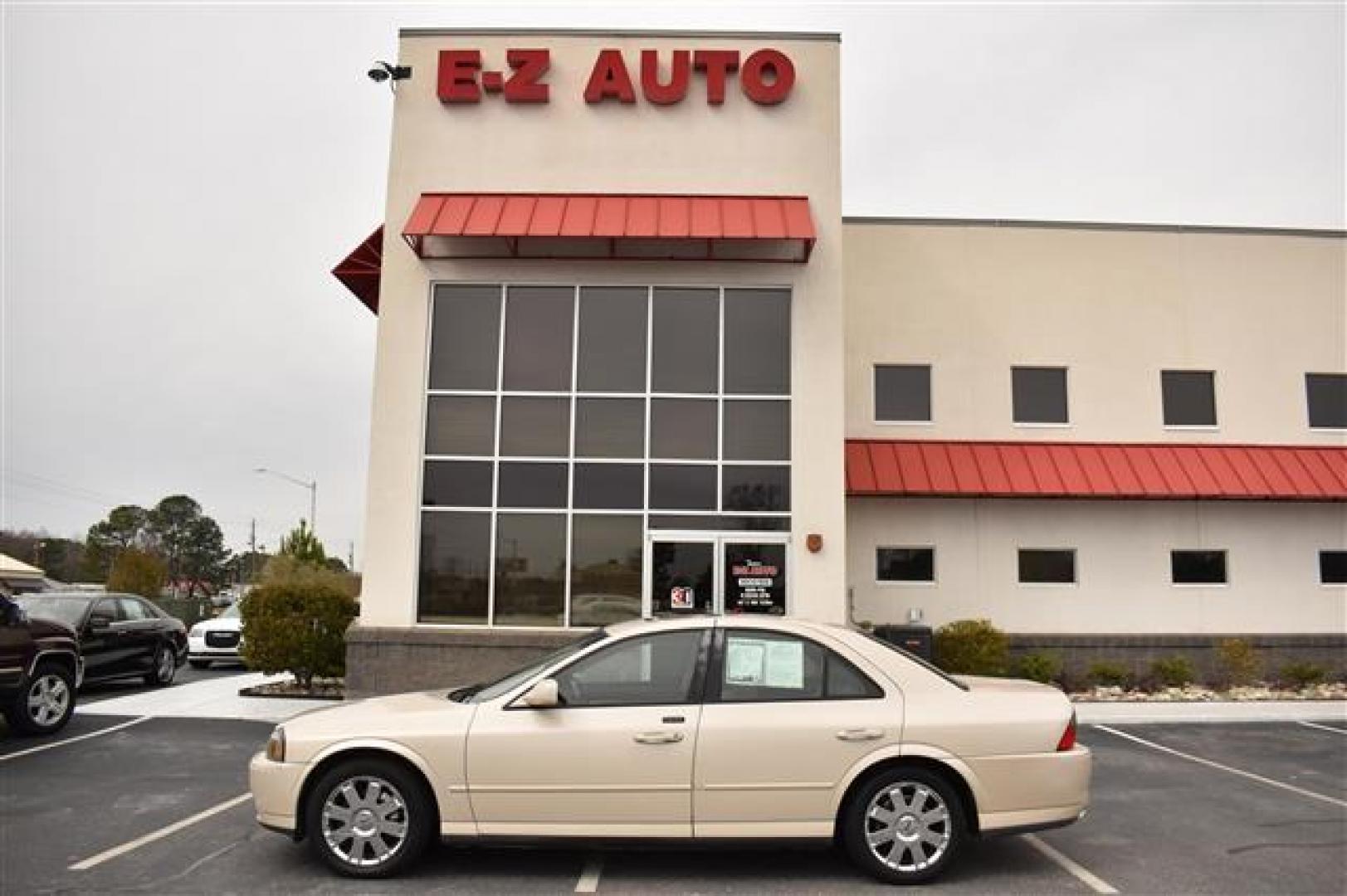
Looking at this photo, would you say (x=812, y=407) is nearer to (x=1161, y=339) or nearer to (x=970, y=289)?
(x=970, y=289)

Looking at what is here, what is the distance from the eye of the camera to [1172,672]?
49.4 ft


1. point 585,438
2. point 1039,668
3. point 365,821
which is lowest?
point 365,821

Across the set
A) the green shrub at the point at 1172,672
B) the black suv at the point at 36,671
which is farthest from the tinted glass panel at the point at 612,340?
the green shrub at the point at 1172,672

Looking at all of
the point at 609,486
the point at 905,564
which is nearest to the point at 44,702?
the point at 609,486

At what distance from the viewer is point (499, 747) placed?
5.59 metres

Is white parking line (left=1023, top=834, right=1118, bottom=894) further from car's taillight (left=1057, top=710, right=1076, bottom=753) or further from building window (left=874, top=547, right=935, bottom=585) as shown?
building window (left=874, top=547, right=935, bottom=585)

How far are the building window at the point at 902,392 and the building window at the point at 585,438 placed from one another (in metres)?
3.99

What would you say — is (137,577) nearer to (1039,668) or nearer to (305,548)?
(305,548)

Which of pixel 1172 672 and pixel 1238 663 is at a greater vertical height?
pixel 1238 663

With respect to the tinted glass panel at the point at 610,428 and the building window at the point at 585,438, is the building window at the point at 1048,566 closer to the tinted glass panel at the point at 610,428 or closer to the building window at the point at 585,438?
the building window at the point at 585,438

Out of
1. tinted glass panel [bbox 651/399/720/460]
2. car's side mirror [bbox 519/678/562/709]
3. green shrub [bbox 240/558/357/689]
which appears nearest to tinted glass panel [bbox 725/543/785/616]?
tinted glass panel [bbox 651/399/720/460]

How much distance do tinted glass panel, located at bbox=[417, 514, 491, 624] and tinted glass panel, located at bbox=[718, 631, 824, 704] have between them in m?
7.57

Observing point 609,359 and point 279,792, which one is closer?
point 279,792

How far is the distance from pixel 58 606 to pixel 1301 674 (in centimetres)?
1897
